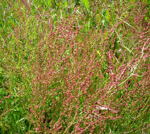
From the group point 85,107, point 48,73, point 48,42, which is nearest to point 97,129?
point 85,107

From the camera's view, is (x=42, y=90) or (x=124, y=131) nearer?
(x=42, y=90)

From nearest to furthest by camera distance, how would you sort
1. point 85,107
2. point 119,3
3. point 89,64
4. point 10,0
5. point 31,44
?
point 85,107 < point 89,64 < point 31,44 < point 119,3 < point 10,0

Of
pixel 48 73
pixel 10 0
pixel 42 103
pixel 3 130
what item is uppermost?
pixel 10 0

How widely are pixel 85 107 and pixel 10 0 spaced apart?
1730 millimetres

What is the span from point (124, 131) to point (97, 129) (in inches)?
6.8

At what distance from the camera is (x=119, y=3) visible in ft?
8.85

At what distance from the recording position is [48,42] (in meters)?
1.95

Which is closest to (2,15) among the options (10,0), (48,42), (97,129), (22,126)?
(10,0)

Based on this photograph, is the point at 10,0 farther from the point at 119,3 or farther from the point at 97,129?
the point at 97,129

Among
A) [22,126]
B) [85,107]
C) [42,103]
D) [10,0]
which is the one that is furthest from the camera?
[10,0]

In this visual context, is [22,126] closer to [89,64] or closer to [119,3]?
[89,64]

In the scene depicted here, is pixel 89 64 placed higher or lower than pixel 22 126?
higher

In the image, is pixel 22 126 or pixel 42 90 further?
pixel 22 126

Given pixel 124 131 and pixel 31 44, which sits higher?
pixel 31 44
